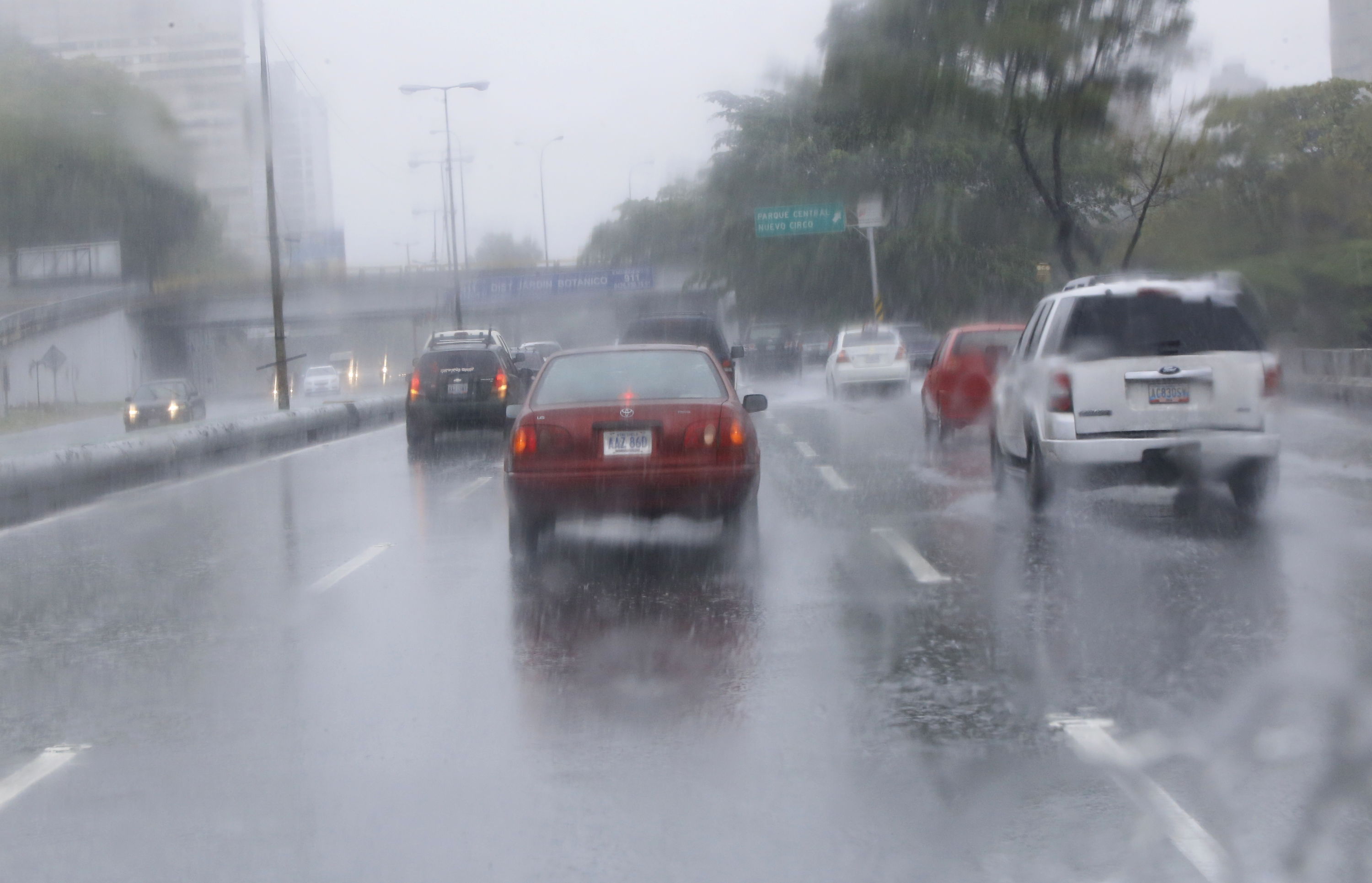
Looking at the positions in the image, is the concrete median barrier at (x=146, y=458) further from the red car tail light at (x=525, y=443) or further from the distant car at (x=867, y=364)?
the distant car at (x=867, y=364)

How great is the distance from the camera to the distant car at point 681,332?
28.2 meters

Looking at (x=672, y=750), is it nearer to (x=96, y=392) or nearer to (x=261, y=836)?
(x=261, y=836)

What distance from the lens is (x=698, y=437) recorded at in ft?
32.1

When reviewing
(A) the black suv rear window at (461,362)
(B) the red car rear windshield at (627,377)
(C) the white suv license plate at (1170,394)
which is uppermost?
(A) the black suv rear window at (461,362)

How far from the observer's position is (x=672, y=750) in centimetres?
522

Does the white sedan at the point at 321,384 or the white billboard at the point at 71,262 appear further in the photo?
the white sedan at the point at 321,384

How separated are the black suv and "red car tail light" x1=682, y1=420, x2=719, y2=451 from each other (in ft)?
40.2

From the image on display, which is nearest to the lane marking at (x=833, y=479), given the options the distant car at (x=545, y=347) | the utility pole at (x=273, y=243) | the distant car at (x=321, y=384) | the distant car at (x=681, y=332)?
the distant car at (x=681, y=332)

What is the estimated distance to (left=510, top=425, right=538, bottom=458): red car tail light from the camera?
9.80 meters

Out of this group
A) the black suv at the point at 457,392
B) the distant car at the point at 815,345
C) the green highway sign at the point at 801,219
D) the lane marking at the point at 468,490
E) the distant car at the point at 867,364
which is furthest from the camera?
the distant car at the point at 815,345

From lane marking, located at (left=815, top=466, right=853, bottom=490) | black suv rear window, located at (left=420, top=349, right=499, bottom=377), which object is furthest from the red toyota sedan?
black suv rear window, located at (left=420, top=349, right=499, bottom=377)

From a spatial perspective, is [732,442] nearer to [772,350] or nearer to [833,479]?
[833,479]

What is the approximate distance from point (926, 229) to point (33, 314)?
1252 inches

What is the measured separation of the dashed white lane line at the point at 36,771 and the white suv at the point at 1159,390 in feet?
23.6
